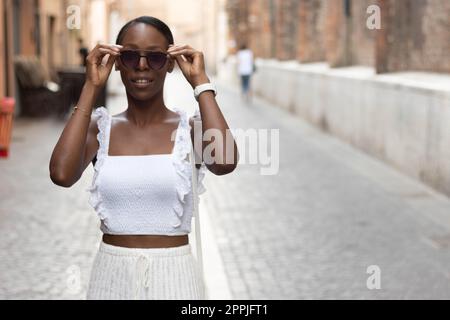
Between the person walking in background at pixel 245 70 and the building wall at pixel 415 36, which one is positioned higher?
the building wall at pixel 415 36

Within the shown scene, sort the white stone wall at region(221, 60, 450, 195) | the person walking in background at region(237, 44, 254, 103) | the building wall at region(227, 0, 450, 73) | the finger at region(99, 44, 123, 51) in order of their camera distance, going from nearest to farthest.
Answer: the finger at region(99, 44, 123, 51) < the white stone wall at region(221, 60, 450, 195) < the building wall at region(227, 0, 450, 73) < the person walking in background at region(237, 44, 254, 103)

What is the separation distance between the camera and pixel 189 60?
9.63 ft

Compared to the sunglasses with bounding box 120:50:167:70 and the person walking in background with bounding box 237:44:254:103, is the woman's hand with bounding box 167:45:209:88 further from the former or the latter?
the person walking in background with bounding box 237:44:254:103

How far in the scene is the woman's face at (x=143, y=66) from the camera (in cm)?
290

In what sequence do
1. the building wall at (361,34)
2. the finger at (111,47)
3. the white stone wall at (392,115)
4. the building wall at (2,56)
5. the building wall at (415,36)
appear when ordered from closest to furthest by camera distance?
1. the finger at (111,47)
2. the white stone wall at (392,115)
3. the building wall at (415,36)
4. the building wall at (361,34)
5. the building wall at (2,56)

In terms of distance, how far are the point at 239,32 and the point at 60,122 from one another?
30464 mm

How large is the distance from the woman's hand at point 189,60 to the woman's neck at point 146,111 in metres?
0.13

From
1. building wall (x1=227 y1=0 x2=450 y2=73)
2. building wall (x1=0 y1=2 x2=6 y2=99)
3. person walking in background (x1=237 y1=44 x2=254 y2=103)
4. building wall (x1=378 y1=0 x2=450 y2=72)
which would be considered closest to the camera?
building wall (x1=378 y1=0 x2=450 y2=72)

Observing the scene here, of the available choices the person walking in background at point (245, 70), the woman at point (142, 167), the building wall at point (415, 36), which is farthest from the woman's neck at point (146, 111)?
the person walking in background at point (245, 70)

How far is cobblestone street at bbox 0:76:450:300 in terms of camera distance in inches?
263

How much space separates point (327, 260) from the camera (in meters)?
7.47

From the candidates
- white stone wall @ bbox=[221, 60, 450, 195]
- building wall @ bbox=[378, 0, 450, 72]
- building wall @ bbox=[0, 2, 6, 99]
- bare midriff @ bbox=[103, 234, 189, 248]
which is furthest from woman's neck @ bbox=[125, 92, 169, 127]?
building wall @ bbox=[0, 2, 6, 99]

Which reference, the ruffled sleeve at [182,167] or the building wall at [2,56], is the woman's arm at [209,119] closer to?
the ruffled sleeve at [182,167]
